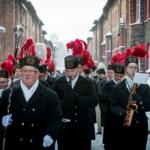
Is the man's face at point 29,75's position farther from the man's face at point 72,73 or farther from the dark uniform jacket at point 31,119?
the man's face at point 72,73

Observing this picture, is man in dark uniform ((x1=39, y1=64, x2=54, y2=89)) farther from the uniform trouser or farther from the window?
the window

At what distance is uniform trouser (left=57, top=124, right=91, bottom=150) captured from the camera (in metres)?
8.00

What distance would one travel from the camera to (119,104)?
7770 mm

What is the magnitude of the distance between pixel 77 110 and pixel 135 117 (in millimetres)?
929

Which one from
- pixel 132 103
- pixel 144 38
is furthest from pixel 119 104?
pixel 144 38

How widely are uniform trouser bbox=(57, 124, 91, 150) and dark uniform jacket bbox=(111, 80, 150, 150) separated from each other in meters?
0.62

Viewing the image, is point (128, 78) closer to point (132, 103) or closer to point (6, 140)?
point (132, 103)

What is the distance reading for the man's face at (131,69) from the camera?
25.8ft

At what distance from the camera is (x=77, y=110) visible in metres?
8.00

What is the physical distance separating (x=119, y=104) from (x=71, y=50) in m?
2.06

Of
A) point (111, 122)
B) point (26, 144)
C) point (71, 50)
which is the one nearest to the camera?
point (26, 144)

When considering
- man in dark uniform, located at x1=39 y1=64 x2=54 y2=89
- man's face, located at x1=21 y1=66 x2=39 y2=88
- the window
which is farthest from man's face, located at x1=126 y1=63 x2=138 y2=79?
the window

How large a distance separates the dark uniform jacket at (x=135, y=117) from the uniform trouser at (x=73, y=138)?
62 centimetres

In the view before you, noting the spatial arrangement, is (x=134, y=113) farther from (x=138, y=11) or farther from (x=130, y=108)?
(x=138, y=11)
